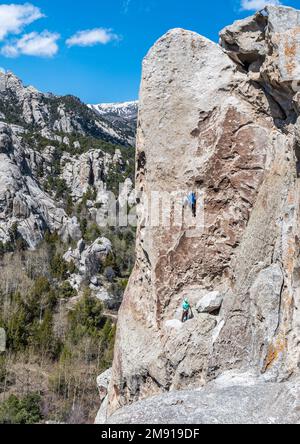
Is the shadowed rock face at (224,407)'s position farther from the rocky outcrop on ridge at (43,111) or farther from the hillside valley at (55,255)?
the rocky outcrop on ridge at (43,111)

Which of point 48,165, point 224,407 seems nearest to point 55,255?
point 48,165

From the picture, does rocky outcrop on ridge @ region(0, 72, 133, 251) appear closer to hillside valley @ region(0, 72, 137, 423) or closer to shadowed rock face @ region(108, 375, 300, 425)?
hillside valley @ region(0, 72, 137, 423)

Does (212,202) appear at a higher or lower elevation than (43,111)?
lower

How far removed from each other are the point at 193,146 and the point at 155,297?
12.6 feet

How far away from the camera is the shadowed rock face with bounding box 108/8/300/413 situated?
8914 mm

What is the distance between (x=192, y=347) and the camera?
32.0 ft

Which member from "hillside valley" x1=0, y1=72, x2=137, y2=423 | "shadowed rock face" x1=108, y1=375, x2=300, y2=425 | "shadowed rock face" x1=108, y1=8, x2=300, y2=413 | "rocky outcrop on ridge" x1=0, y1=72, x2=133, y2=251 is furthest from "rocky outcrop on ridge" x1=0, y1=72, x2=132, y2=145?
"shadowed rock face" x1=108, y1=375, x2=300, y2=425

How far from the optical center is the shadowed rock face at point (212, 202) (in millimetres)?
8914

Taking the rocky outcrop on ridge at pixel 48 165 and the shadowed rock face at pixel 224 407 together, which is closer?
the shadowed rock face at pixel 224 407

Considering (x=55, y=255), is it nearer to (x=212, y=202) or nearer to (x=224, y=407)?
(x=212, y=202)

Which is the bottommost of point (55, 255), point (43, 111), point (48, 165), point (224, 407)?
point (55, 255)

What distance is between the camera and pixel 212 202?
1128 centimetres

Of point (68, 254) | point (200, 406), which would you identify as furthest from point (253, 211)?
point (68, 254)

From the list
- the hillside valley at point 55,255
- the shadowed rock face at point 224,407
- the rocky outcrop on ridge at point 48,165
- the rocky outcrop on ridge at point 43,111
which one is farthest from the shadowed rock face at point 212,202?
the rocky outcrop on ridge at point 43,111
